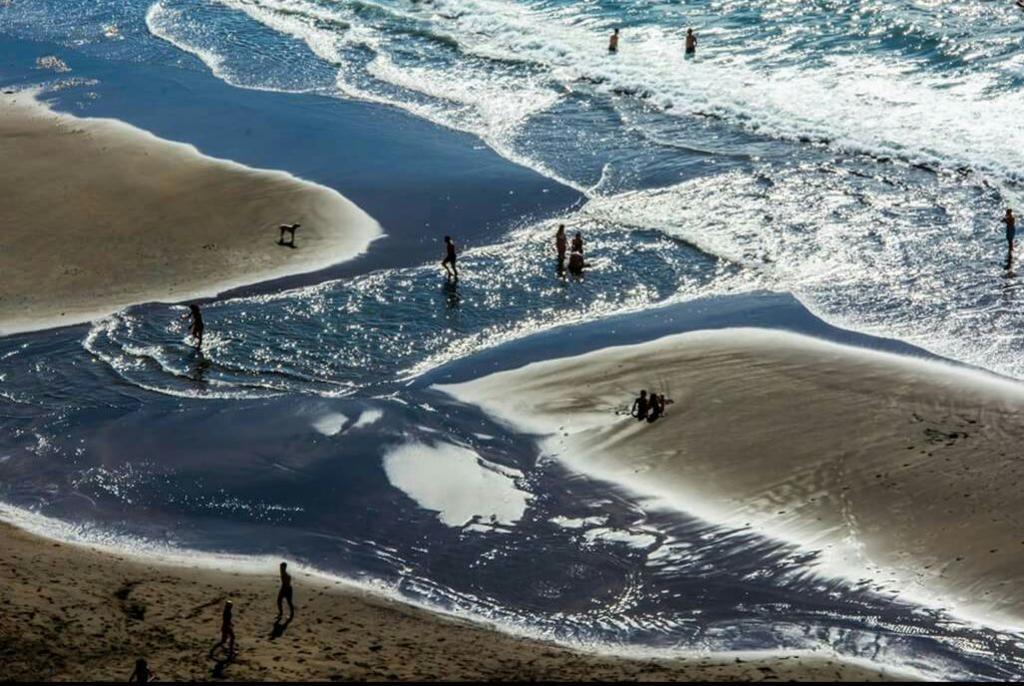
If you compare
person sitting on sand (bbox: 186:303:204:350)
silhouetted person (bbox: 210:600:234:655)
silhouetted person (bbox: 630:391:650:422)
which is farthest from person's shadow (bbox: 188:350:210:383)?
silhouetted person (bbox: 210:600:234:655)

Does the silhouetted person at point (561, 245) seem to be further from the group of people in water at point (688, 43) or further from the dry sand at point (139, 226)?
the group of people in water at point (688, 43)

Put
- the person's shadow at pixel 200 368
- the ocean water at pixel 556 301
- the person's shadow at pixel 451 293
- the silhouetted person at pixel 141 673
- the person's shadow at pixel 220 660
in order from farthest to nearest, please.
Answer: the person's shadow at pixel 451 293
the person's shadow at pixel 200 368
the ocean water at pixel 556 301
the person's shadow at pixel 220 660
the silhouetted person at pixel 141 673

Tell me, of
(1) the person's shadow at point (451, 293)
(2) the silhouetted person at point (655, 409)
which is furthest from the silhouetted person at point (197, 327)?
(2) the silhouetted person at point (655, 409)

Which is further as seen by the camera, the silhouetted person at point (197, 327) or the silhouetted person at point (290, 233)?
the silhouetted person at point (290, 233)

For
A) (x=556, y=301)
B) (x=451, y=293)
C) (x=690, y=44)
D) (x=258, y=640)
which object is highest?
(x=690, y=44)

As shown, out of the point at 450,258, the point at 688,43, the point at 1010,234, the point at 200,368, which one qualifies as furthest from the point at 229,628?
the point at 688,43

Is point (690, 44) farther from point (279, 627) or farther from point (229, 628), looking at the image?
point (229, 628)

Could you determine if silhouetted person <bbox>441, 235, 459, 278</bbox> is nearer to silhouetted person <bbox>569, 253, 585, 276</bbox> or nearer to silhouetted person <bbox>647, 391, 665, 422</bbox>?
silhouetted person <bbox>569, 253, 585, 276</bbox>
